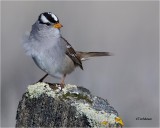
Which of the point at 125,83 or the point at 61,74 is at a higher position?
the point at 61,74

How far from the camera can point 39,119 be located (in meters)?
2.78

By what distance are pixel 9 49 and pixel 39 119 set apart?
12.5ft

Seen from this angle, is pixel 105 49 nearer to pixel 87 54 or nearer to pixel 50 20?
pixel 87 54

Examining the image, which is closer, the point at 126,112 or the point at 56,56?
the point at 56,56

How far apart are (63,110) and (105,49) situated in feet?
13.2

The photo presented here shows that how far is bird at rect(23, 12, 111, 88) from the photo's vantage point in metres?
4.95

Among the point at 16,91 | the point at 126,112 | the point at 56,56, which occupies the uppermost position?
the point at 56,56

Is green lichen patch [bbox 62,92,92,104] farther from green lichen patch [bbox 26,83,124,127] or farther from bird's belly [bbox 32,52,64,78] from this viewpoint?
bird's belly [bbox 32,52,64,78]

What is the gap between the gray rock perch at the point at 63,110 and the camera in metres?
2.63

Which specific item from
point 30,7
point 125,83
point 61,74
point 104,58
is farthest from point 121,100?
point 30,7

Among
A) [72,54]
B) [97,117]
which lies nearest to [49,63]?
[72,54]

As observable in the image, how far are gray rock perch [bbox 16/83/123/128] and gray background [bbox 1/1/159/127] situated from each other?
2.41m

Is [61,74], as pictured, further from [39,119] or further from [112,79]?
[39,119]

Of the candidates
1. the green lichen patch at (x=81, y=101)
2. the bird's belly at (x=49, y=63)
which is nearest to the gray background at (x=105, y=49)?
the bird's belly at (x=49, y=63)
